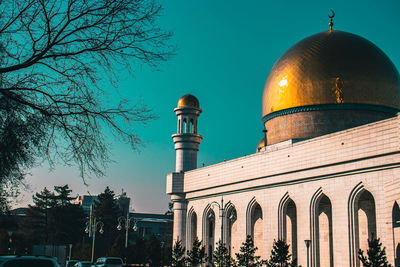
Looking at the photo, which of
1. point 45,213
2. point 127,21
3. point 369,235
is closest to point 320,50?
point 369,235

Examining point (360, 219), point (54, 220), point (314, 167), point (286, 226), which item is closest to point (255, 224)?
point (286, 226)

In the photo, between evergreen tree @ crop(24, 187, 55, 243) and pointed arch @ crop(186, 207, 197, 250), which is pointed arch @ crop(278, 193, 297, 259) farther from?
evergreen tree @ crop(24, 187, 55, 243)

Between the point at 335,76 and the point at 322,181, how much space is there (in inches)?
318

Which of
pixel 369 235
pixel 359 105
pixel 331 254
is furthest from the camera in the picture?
pixel 359 105

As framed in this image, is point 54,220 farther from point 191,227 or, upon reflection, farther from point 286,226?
point 286,226

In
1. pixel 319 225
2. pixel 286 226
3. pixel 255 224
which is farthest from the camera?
pixel 255 224

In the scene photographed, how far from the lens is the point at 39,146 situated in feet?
27.0

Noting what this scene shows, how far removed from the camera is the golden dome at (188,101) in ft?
129

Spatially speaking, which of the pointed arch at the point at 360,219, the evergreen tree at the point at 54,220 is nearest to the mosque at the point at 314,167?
the pointed arch at the point at 360,219

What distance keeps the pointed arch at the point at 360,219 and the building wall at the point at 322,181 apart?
68 mm

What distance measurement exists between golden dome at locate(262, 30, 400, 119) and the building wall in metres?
4.72

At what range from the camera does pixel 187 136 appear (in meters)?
38.4

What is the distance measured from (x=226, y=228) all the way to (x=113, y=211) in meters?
32.6

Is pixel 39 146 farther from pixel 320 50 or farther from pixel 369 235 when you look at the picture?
pixel 320 50
